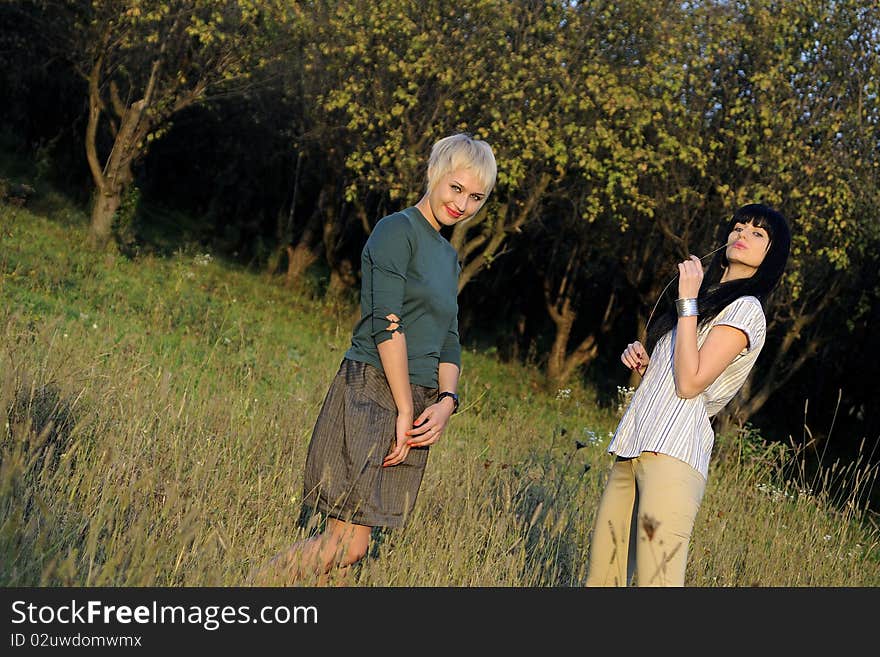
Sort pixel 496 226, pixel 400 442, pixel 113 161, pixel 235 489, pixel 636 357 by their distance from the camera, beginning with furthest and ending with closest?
1. pixel 496 226
2. pixel 113 161
3. pixel 235 489
4. pixel 636 357
5. pixel 400 442

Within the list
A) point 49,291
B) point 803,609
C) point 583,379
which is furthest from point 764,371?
point 803,609

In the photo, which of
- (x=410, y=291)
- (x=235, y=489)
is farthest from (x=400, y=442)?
(x=235, y=489)

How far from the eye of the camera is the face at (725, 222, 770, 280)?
4082 mm

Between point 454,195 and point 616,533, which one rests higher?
point 454,195

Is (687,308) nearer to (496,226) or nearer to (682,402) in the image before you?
(682,402)

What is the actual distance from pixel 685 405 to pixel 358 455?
4.57 ft

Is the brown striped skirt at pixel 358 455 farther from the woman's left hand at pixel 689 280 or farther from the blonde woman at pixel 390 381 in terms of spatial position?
the woman's left hand at pixel 689 280

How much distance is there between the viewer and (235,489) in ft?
16.9

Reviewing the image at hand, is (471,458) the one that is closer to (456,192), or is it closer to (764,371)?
(456,192)

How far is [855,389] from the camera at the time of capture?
924 inches

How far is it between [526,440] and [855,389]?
56.6 feet

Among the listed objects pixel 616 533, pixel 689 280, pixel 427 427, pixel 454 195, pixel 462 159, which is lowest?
pixel 616 533

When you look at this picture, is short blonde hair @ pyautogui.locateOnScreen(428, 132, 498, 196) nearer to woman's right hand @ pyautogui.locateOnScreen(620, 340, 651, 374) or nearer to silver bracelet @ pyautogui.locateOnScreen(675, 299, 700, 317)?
silver bracelet @ pyautogui.locateOnScreen(675, 299, 700, 317)

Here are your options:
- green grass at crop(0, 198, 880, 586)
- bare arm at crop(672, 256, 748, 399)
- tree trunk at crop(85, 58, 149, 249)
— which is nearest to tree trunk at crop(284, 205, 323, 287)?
tree trunk at crop(85, 58, 149, 249)
